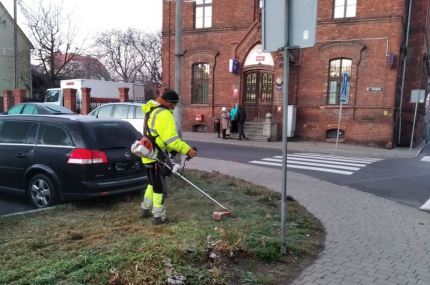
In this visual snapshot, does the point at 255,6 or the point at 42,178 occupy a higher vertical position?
the point at 255,6

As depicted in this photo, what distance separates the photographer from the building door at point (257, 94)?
2362 cm

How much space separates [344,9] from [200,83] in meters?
9.30

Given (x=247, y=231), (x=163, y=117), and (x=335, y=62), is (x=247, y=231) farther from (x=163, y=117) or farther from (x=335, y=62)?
(x=335, y=62)

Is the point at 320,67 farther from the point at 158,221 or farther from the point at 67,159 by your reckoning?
the point at 158,221

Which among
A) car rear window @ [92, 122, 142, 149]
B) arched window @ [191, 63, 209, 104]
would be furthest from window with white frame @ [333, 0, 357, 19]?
car rear window @ [92, 122, 142, 149]

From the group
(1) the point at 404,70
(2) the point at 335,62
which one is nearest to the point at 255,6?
(2) the point at 335,62

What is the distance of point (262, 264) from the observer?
443cm

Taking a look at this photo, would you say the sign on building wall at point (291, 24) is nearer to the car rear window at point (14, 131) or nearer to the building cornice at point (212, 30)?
the car rear window at point (14, 131)

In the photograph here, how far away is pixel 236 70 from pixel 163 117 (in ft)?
61.1

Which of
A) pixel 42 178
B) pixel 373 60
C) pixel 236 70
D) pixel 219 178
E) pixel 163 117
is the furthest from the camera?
pixel 236 70

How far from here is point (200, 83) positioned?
1013 inches

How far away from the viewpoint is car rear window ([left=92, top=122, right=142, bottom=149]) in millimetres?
6965

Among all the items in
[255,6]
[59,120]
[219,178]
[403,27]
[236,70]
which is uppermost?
[255,6]

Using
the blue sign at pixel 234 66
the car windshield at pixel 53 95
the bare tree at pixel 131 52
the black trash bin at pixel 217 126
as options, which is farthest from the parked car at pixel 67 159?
the bare tree at pixel 131 52
